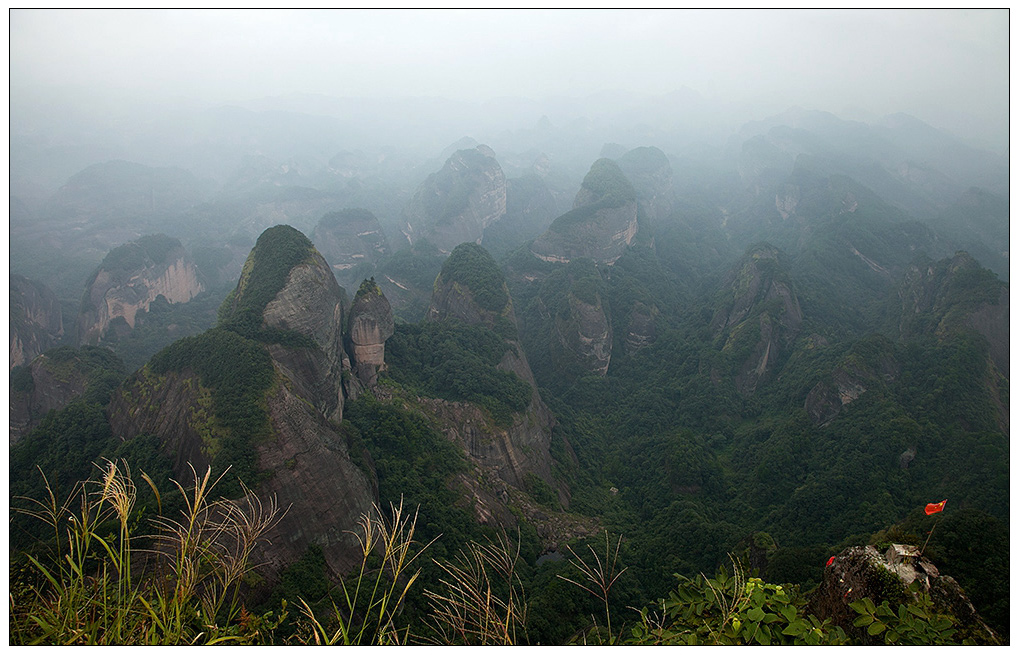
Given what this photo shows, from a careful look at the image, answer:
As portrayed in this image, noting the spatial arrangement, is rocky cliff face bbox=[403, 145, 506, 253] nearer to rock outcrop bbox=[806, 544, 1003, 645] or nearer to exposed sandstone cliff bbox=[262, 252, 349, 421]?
exposed sandstone cliff bbox=[262, 252, 349, 421]

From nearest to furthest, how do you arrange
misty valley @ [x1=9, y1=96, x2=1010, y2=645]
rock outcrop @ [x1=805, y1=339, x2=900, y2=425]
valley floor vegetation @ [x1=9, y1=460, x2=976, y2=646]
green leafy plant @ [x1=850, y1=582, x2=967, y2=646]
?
valley floor vegetation @ [x1=9, y1=460, x2=976, y2=646], green leafy plant @ [x1=850, y1=582, x2=967, y2=646], misty valley @ [x1=9, y1=96, x2=1010, y2=645], rock outcrop @ [x1=805, y1=339, x2=900, y2=425]

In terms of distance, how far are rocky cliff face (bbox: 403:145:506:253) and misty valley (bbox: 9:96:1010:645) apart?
0.59 meters

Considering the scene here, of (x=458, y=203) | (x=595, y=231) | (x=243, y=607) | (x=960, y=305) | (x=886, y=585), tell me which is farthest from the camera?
(x=458, y=203)

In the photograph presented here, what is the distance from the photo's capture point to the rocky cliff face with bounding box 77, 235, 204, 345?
4675cm

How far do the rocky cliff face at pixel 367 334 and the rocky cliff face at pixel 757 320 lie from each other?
85.1ft

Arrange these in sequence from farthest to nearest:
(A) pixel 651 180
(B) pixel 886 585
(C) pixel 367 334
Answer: (A) pixel 651 180 → (C) pixel 367 334 → (B) pixel 886 585

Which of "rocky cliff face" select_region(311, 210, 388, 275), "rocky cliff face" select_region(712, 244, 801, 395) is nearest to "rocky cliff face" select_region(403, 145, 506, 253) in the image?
"rocky cliff face" select_region(311, 210, 388, 275)

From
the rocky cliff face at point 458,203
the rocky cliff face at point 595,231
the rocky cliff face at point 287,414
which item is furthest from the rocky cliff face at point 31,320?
the rocky cliff face at point 595,231

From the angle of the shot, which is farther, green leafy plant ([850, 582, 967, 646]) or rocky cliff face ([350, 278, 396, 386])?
rocky cliff face ([350, 278, 396, 386])

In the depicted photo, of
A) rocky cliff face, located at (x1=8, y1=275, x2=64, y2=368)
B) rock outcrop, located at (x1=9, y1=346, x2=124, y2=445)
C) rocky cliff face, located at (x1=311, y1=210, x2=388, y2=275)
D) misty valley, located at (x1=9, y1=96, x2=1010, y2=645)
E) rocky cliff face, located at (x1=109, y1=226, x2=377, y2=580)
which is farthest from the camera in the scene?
rocky cliff face, located at (x1=311, y1=210, x2=388, y2=275)

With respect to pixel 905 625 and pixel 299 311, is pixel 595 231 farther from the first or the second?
pixel 905 625

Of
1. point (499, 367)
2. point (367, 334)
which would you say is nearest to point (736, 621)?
point (367, 334)

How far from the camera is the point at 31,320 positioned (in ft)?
145

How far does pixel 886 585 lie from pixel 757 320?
119 ft
